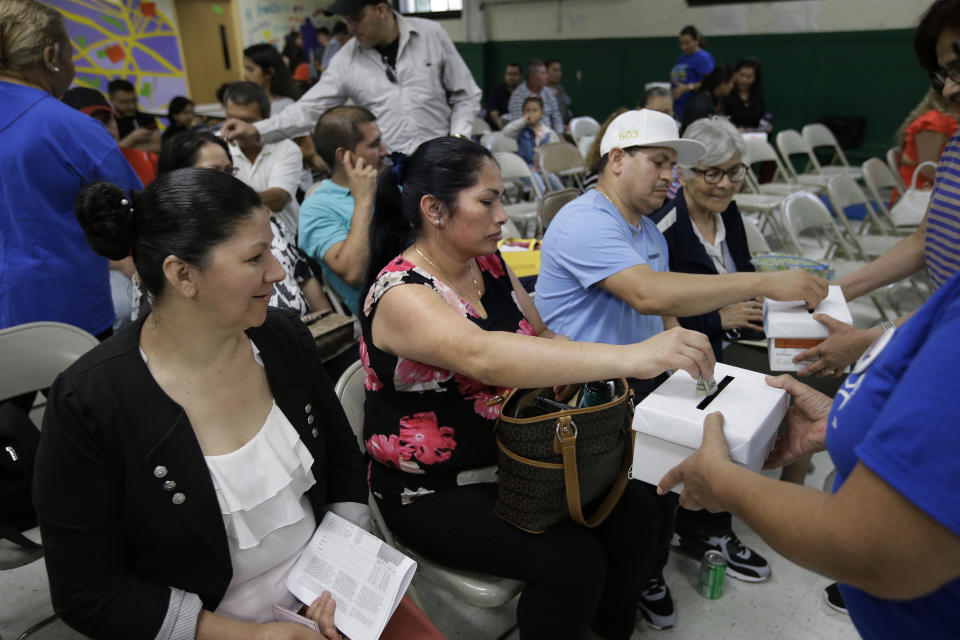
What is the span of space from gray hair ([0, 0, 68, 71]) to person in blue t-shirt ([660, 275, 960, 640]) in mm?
2470

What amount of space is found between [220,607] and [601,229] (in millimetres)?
1445

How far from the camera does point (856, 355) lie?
1.55 m

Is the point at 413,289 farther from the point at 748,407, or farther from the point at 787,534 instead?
the point at 787,534

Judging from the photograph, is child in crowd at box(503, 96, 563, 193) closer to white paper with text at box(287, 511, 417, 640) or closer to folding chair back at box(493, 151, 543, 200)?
folding chair back at box(493, 151, 543, 200)

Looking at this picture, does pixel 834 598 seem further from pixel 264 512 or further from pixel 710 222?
pixel 264 512

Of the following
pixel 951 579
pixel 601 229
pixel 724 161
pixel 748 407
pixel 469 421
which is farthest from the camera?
pixel 724 161

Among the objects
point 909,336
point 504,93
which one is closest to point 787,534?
point 909,336

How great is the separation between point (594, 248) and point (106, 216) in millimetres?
1324

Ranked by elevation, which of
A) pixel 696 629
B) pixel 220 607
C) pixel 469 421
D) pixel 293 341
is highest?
pixel 293 341

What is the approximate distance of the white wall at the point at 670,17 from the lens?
303 inches

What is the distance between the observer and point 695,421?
3.81 ft

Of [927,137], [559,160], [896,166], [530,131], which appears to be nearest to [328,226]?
[559,160]

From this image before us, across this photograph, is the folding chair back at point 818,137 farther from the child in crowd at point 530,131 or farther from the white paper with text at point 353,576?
the white paper with text at point 353,576

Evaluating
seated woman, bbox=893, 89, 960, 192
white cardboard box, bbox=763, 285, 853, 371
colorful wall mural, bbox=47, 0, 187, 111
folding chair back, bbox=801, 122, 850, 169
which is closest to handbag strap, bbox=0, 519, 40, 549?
white cardboard box, bbox=763, 285, 853, 371
